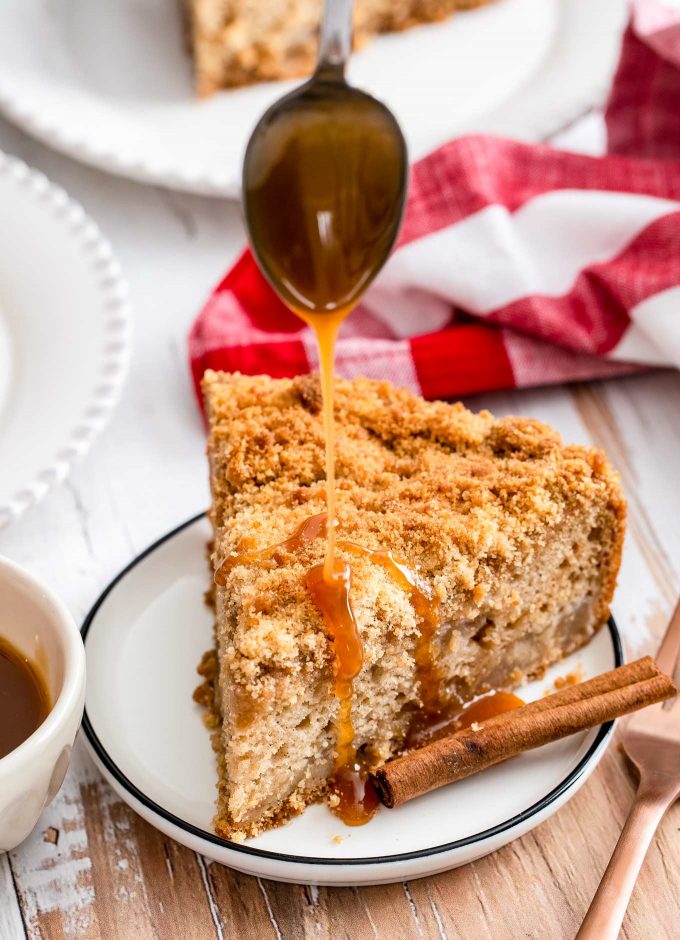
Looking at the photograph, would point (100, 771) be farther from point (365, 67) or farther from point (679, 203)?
point (365, 67)

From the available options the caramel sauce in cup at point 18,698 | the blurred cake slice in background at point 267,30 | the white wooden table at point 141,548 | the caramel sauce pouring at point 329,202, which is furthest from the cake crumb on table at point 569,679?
the blurred cake slice in background at point 267,30

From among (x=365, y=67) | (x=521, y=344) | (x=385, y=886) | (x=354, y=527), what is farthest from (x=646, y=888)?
(x=365, y=67)

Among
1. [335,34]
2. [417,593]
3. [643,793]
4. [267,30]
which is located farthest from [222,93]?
[643,793]

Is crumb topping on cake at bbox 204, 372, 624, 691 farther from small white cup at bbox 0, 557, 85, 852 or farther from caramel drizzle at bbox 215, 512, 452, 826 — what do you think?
small white cup at bbox 0, 557, 85, 852

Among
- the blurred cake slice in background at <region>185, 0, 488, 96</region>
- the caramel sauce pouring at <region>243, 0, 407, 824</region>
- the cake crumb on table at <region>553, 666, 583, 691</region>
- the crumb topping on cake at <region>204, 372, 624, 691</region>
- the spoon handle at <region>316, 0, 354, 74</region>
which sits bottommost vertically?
the cake crumb on table at <region>553, 666, 583, 691</region>

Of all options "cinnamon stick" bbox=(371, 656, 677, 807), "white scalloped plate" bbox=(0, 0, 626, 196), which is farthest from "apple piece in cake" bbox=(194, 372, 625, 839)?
"white scalloped plate" bbox=(0, 0, 626, 196)

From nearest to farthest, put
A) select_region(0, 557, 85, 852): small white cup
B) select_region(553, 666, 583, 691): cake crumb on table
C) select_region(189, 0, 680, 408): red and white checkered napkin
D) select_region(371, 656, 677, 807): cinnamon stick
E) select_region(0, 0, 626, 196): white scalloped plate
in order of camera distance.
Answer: select_region(0, 557, 85, 852): small white cup, select_region(371, 656, 677, 807): cinnamon stick, select_region(553, 666, 583, 691): cake crumb on table, select_region(189, 0, 680, 408): red and white checkered napkin, select_region(0, 0, 626, 196): white scalloped plate

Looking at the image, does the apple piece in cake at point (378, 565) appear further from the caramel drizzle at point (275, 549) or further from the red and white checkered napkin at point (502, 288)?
the red and white checkered napkin at point (502, 288)

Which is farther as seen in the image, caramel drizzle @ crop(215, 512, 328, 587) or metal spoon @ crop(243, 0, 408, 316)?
caramel drizzle @ crop(215, 512, 328, 587)
